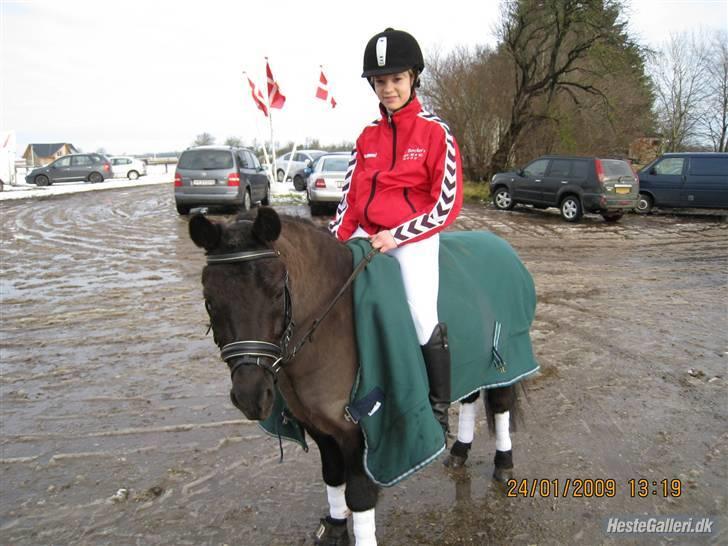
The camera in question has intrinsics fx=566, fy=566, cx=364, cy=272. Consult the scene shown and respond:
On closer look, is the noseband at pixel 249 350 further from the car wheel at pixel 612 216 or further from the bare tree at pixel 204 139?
the bare tree at pixel 204 139

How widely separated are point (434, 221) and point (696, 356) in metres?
4.03

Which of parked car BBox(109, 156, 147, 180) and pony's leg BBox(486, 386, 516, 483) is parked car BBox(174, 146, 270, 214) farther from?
parked car BBox(109, 156, 147, 180)

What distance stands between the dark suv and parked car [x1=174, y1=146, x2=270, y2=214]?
27.0ft

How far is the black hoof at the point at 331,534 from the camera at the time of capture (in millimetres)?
2926

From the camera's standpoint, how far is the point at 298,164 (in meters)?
28.3

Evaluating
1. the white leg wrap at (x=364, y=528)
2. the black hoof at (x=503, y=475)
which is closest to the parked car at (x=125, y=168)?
the black hoof at (x=503, y=475)

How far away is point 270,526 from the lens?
3.07m

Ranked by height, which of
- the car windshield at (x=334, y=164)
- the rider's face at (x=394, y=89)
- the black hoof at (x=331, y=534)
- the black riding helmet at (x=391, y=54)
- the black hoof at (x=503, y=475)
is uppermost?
the black riding helmet at (x=391, y=54)

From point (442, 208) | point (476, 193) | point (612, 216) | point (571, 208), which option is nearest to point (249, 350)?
point (442, 208)

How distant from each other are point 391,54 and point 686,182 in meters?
16.8

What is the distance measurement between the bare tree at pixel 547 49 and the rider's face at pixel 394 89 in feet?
68.8

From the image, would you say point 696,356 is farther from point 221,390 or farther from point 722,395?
point 221,390

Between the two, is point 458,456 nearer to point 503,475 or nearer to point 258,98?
point 503,475

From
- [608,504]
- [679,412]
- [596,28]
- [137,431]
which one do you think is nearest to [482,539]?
[608,504]
